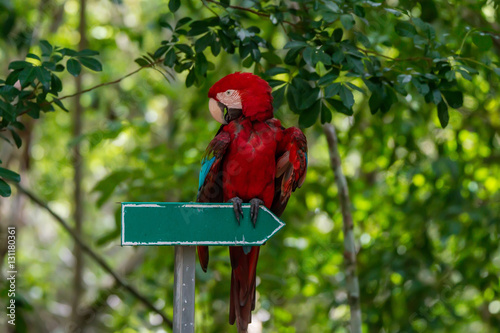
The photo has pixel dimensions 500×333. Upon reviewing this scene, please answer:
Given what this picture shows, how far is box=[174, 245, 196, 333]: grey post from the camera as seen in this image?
1248 mm

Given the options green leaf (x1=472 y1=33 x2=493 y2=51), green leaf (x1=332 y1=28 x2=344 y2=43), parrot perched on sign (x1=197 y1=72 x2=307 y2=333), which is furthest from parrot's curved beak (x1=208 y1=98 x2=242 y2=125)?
green leaf (x1=472 y1=33 x2=493 y2=51)

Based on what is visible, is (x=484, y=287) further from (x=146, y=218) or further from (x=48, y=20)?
(x=48, y=20)

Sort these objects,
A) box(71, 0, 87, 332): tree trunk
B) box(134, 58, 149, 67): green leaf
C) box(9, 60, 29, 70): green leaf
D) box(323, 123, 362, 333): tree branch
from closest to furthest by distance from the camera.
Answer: box(9, 60, 29, 70): green leaf, box(134, 58, 149, 67): green leaf, box(323, 123, 362, 333): tree branch, box(71, 0, 87, 332): tree trunk

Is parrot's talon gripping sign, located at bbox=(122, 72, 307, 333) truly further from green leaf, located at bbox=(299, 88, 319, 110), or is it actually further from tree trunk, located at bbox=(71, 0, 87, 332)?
tree trunk, located at bbox=(71, 0, 87, 332)

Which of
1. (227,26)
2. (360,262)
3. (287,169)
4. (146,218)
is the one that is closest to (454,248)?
(360,262)

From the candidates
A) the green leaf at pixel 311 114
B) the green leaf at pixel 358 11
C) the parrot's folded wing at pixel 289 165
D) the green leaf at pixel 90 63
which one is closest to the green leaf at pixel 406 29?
the green leaf at pixel 358 11

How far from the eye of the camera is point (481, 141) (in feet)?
9.99

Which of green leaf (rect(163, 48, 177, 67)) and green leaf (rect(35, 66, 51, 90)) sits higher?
green leaf (rect(163, 48, 177, 67))

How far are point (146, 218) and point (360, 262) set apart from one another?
7.43 feet

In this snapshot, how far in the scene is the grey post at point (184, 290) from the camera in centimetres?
125

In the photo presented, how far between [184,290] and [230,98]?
55 centimetres

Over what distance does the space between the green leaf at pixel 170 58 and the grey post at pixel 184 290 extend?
0.64 m

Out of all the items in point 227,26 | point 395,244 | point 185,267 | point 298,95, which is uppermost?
point 227,26

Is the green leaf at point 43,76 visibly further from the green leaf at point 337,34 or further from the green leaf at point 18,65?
the green leaf at point 337,34
